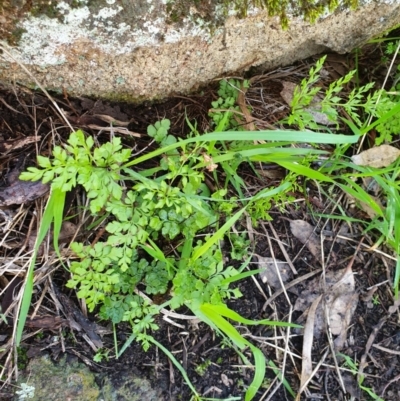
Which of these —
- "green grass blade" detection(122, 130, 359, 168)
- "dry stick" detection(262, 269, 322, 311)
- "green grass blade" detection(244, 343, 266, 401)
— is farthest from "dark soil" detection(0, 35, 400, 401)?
"green grass blade" detection(122, 130, 359, 168)

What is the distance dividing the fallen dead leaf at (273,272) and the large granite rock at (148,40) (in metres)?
0.84

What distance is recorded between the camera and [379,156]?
2.29 meters

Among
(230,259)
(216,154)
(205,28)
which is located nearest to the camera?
(205,28)

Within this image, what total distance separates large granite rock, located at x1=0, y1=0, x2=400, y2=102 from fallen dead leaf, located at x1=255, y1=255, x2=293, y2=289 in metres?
0.84

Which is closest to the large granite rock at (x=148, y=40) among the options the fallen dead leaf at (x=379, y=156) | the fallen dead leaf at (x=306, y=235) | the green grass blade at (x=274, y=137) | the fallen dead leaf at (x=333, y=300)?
the green grass blade at (x=274, y=137)

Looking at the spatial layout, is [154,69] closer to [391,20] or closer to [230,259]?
[230,259]

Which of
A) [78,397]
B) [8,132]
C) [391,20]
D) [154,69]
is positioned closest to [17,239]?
[8,132]

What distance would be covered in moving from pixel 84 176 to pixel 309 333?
1.26m

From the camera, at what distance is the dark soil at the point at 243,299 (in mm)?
1839

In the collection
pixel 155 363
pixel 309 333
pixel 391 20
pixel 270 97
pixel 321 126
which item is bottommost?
pixel 309 333

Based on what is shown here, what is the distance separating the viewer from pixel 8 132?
1837 mm

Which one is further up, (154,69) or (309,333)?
(154,69)

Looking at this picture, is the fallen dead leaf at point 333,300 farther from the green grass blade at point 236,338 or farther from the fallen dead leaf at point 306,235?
the green grass blade at point 236,338

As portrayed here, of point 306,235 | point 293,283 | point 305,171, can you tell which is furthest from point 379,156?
point 293,283
